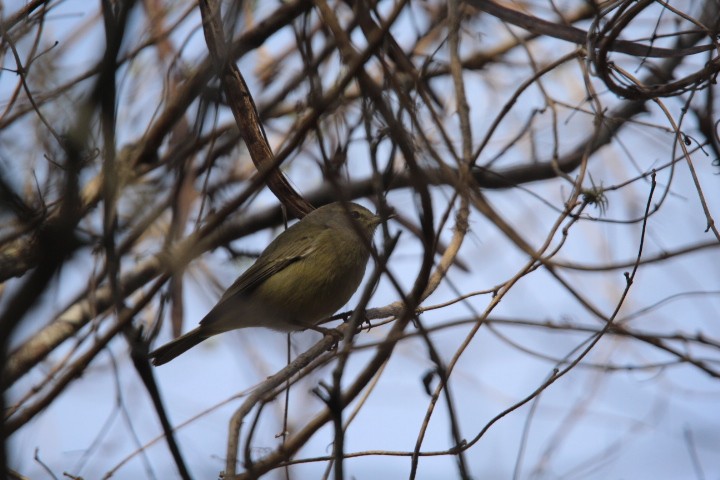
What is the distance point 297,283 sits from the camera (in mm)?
4711

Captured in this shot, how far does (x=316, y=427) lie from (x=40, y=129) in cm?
308

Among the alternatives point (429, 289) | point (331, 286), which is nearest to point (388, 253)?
point (429, 289)

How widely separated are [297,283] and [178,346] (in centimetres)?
87

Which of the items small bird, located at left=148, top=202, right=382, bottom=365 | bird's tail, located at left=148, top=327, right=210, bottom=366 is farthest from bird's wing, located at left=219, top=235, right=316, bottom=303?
bird's tail, located at left=148, top=327, right=210, bottom=366

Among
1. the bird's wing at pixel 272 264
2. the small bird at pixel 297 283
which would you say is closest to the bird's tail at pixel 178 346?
the small bird at pixel 297 283

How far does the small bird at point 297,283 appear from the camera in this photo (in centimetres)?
461

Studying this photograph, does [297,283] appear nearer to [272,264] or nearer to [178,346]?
[272,264]

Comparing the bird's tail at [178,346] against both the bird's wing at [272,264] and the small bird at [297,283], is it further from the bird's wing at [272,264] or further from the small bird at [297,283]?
the bird's wing at [272,264]

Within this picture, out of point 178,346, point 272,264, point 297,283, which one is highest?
point 272,264

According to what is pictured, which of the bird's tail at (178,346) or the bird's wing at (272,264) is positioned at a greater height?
the bird's wing at (272,264)

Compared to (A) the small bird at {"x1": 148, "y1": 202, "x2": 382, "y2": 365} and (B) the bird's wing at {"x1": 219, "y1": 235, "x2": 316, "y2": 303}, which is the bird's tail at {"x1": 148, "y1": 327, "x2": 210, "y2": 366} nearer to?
(A) the small bird at {"x1": 148, "y1": 202, "x2": 382, "y2": 365}

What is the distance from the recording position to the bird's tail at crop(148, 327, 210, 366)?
4.63 metres

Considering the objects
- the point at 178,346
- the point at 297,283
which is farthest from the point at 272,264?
the point at 178,346

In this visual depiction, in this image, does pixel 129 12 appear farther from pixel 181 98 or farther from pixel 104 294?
pixel 104 294
